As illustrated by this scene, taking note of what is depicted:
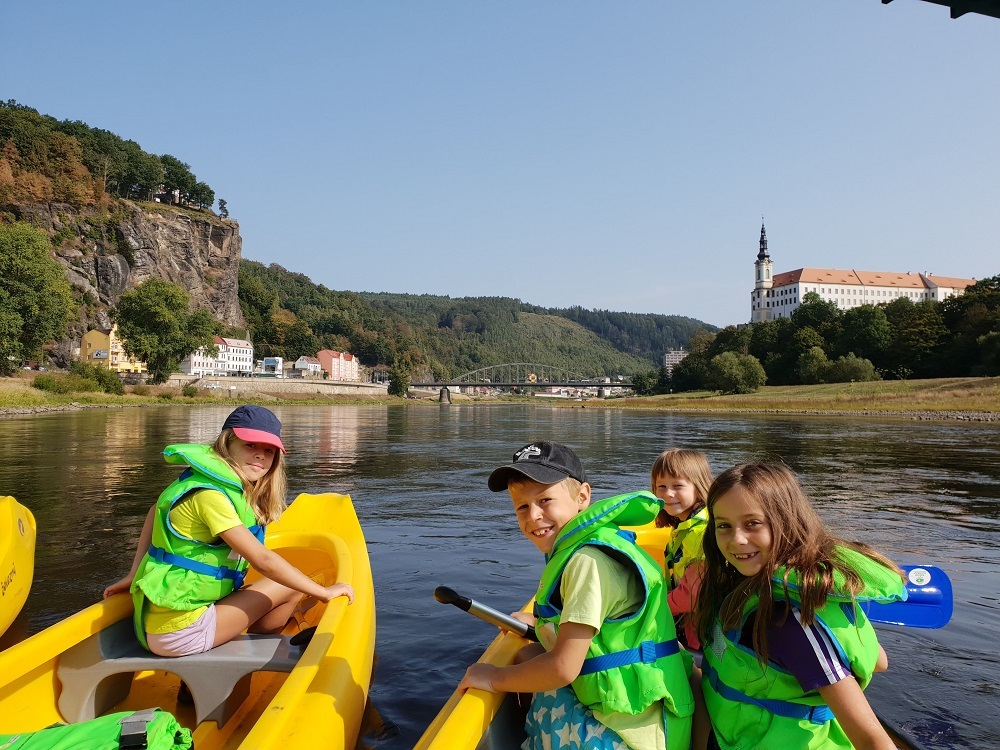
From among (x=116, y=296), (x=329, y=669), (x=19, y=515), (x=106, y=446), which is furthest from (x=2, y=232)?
(x=329, y=669)

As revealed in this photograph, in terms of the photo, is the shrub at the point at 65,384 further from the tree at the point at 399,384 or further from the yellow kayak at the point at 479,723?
the tree at the point at 399,384

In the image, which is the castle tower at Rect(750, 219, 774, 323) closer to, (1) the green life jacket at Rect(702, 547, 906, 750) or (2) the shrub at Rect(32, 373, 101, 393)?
(2) the shrub at Rect(32, 373, 101, 393)

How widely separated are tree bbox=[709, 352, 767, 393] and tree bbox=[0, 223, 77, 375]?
67062 mm

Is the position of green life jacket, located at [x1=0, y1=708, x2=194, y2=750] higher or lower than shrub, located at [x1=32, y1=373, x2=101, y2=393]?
lower

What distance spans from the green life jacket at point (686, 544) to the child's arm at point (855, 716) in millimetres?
1476

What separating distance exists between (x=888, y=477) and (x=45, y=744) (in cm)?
1658

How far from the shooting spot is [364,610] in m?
4.09

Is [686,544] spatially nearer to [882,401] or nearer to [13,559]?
[13,559]

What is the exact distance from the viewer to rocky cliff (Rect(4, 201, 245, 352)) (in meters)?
84.1

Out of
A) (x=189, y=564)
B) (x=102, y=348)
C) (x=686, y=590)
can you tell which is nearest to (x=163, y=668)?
(x=189, y=564)

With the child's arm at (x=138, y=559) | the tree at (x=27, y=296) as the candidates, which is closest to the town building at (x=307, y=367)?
the tree at (x=27, y=296)

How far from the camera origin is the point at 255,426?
367cm

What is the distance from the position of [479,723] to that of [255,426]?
1941 mm

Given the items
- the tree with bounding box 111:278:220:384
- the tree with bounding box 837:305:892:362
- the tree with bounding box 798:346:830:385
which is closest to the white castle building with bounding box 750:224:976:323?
the tree with bounding box 837:305:892:362
